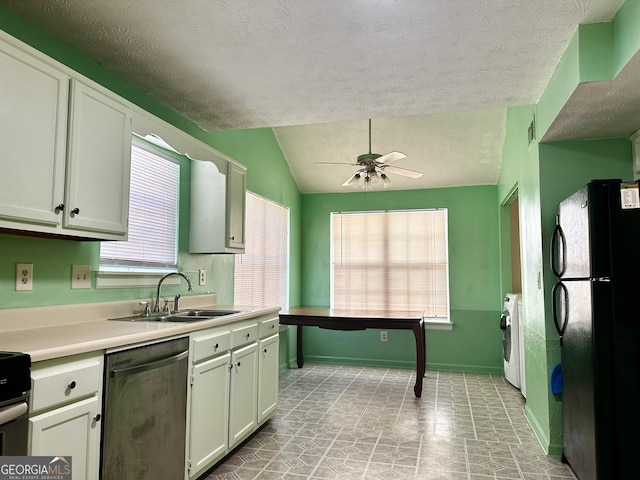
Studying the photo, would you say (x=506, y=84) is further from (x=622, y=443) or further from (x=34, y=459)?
(x=34, y=459)

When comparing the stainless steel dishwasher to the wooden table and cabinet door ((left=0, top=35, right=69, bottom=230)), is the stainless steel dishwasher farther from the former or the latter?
the wooden table

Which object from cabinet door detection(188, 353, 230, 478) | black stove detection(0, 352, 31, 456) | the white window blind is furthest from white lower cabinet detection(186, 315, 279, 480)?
black stove detection(0, 352, 31, 456)

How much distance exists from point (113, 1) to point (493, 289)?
15.7 feet

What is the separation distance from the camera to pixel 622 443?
2.09m

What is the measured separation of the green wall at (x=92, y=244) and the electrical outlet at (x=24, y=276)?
21mm

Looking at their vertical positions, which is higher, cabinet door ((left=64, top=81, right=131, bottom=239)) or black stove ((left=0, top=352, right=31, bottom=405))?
cabinet door ((left=64, top=81, right=131, bottom=239))

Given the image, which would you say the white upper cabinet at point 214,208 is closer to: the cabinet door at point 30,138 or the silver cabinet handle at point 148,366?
the silver cabinet handle at point 148,366

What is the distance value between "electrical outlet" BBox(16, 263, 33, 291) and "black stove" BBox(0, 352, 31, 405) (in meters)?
0.74

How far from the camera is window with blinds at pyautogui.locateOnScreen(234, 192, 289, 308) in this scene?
4355mm

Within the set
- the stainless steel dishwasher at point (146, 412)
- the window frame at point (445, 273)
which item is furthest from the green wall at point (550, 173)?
the stainless steel dishwasher at point (146, 412)

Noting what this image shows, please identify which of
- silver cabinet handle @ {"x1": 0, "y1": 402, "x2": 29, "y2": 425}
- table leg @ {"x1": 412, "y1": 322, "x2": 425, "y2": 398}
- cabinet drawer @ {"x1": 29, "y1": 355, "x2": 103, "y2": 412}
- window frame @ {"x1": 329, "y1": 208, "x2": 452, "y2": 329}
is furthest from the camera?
window frame @ {"x1": 329, "y1": 208, "x2": 452, "y2": 329}

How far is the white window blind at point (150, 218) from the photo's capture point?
2766 millimetres

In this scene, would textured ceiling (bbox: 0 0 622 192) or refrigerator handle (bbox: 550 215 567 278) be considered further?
refrigerator handle (bbox: 550 215 567 278)

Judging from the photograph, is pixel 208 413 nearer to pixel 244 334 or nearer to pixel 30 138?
pixel 244 334
